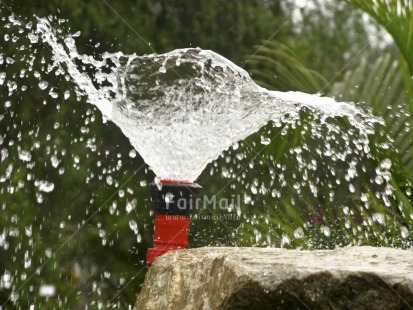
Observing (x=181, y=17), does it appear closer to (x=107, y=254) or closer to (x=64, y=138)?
(x=64, y=138)

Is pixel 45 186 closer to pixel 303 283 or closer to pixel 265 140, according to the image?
pixel 265 140

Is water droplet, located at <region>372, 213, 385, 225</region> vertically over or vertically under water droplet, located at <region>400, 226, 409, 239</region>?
over

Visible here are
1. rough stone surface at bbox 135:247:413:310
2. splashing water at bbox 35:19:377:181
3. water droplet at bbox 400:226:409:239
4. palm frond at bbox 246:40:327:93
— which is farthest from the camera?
palm frond at bbox 246:40:327:93

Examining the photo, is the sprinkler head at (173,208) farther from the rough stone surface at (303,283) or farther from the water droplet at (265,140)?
the water droplet at (265,140)

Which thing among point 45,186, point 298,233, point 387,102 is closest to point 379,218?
point 298,233

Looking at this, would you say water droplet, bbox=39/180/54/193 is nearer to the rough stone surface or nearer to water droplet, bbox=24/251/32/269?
water droplet, bbox=24/251/32/269

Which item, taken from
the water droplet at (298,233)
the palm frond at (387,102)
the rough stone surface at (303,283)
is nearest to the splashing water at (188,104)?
the rough stone surface at (303,283)

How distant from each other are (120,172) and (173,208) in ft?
6.16

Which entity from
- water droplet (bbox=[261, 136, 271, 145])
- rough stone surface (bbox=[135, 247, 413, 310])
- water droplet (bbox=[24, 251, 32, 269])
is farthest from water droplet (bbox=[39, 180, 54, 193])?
rough stone surface (bbox=[135, 247, 413, 310])

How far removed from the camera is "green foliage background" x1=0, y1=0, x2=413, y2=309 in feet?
11.6

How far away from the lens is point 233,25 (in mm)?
4480

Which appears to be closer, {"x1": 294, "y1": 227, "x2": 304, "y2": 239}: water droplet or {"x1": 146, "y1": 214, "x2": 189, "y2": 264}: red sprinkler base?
{"x1": 146, "y1": 214, "x2": 189, "y2": 264}: red sprinkler base

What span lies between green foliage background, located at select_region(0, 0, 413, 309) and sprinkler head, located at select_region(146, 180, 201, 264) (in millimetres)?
1092

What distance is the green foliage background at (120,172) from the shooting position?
11.6ft
